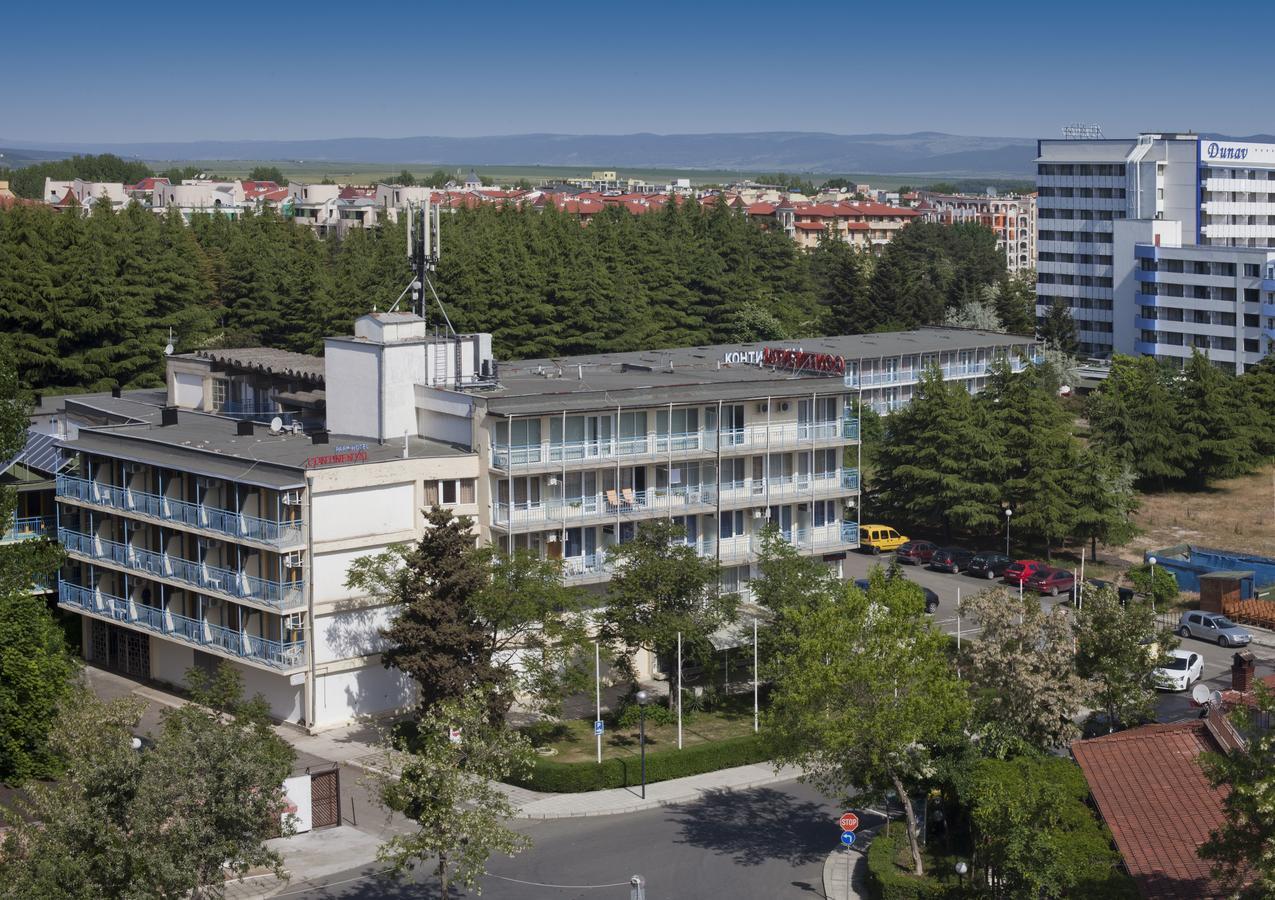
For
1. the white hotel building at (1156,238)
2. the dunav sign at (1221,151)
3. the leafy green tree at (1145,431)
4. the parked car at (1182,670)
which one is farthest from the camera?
the dunav sign at (1221,151)

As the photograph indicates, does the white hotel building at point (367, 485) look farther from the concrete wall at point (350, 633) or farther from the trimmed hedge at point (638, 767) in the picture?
the trimmed hedge at point (638, 767)

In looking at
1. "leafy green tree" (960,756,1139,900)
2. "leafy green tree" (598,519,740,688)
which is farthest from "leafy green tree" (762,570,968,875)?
"leafy green tree" (598,519,740,688)

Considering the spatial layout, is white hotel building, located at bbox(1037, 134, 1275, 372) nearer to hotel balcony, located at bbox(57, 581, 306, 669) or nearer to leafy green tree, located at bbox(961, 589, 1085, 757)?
leafy green tree, located at bbox(961, 589, 1085, 757)

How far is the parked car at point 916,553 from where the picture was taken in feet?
211

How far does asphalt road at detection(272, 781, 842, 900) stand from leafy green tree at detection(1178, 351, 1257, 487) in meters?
41.4

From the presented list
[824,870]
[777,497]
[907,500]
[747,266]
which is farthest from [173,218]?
[824,870]

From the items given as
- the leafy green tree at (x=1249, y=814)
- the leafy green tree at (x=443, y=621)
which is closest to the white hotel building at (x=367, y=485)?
the leafy green tree at (x=443, y=621)

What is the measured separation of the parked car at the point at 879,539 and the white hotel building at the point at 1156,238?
4487cm

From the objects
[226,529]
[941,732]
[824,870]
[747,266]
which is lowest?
[824,870]

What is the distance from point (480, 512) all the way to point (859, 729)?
1674 centimetres

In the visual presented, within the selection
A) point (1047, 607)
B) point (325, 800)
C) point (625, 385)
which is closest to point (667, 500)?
point (625, 385)

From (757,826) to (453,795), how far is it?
33.0 feet

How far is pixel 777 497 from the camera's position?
171 ft

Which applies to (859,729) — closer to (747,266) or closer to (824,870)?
(824,870)
